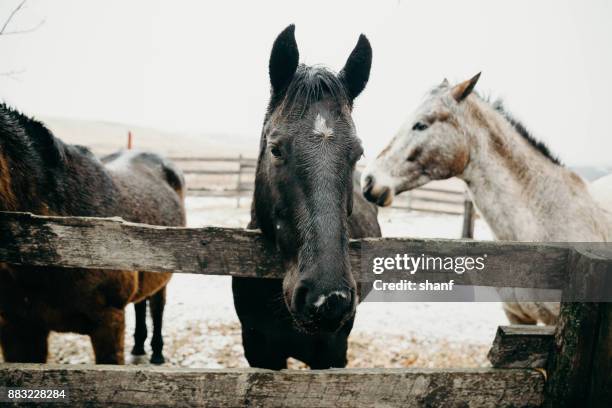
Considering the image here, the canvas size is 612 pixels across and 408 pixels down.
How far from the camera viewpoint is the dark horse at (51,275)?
2.41 m

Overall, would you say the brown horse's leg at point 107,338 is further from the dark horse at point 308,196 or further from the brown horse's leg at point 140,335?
the brown horse's leg at point 140,335

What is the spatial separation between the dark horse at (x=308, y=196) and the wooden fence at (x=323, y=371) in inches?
9.2

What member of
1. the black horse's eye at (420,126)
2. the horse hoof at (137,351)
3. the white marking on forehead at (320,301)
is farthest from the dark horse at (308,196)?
the horse hoof at (137,351)

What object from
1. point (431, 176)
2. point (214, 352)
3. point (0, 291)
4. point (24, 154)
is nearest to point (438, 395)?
point (431, 176)

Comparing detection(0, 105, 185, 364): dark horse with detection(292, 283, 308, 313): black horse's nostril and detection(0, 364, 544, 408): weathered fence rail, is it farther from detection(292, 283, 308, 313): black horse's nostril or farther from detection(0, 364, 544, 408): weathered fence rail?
detection(292, 283, 308, 313): black horse's nostril

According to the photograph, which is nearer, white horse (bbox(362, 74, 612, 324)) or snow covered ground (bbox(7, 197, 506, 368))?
white horse (bbox(362, 74, 612, 324))

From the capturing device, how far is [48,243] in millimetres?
1743

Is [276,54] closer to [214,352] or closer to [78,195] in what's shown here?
[78,195]

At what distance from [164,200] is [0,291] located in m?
2.12

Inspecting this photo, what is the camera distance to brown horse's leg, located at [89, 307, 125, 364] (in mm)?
2699

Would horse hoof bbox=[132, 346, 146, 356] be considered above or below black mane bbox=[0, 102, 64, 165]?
below

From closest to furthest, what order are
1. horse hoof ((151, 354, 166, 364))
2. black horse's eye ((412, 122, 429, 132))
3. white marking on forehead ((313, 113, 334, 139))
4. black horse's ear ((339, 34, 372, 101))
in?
white marking on forehead ((313, 113, 334, 139))
black horse's ear ((339, 34, 372, 101))
black horse's eye ((412, 122, 429, 132))
horse hoof ((151, 354, 166, 364))

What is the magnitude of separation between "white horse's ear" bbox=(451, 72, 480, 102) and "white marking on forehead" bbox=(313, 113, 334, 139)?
2.19 m

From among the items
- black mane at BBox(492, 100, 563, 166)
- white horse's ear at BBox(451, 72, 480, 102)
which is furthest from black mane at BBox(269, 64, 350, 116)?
black mane at BBox(492, 100, 563, 166)
